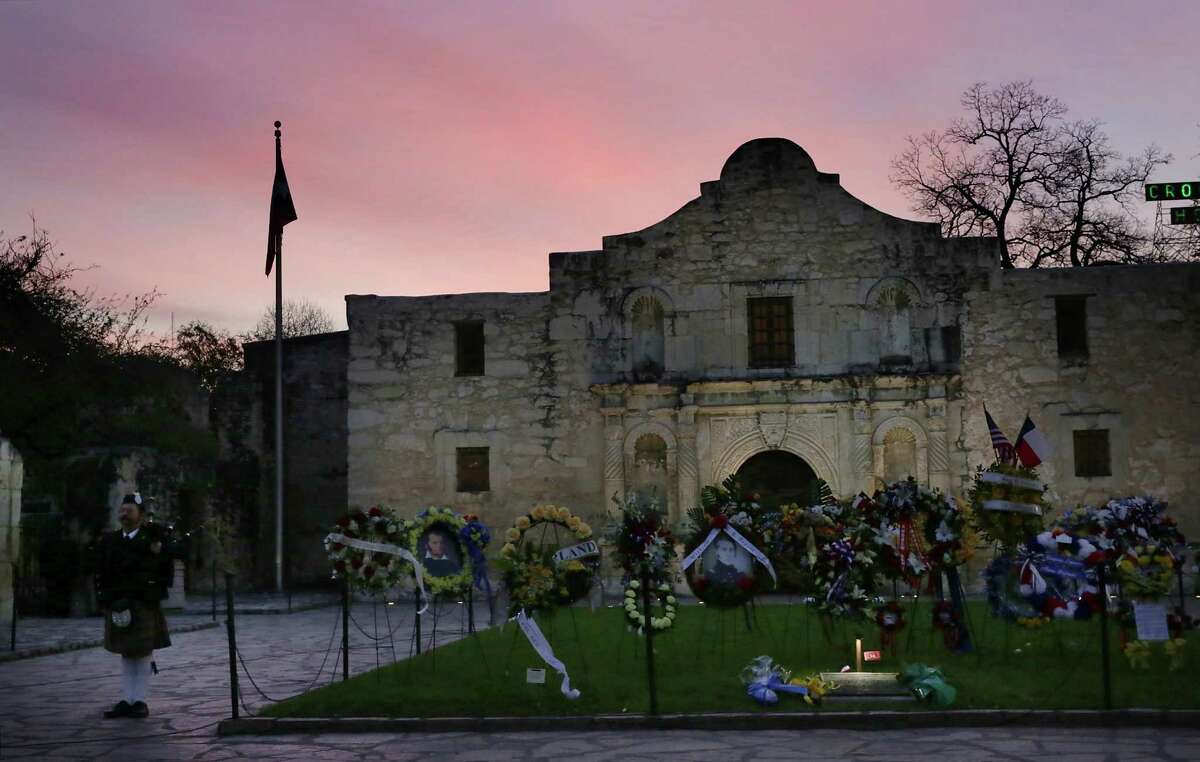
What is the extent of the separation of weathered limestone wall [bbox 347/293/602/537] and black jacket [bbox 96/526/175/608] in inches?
556

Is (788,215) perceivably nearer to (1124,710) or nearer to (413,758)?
(1124,710)

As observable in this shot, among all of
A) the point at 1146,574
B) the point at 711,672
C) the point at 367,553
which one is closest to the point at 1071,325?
the point at 1146,574

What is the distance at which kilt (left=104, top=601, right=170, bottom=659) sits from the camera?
442 inches

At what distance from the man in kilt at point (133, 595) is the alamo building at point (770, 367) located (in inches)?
550

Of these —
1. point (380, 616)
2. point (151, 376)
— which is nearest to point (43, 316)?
point (151, 376)

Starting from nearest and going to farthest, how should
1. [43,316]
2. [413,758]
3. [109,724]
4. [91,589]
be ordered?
[413,758] < [109,724] < [91,589] < [43,316]

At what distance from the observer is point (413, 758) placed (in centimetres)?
910

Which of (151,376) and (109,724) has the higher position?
(151,376)

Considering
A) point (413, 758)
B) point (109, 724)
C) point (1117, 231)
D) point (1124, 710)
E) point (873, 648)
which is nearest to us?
point (413, 758)

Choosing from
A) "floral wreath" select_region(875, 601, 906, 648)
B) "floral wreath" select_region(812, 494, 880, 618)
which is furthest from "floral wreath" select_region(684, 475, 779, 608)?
"floral wreath" select_region(875, 601, 906, 648)

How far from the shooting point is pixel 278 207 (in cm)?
2733

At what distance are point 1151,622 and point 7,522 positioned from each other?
1408cm

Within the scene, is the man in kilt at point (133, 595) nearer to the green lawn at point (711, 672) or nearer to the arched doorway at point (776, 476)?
the green lawn at point (711, 672)

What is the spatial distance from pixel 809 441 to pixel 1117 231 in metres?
16.6
